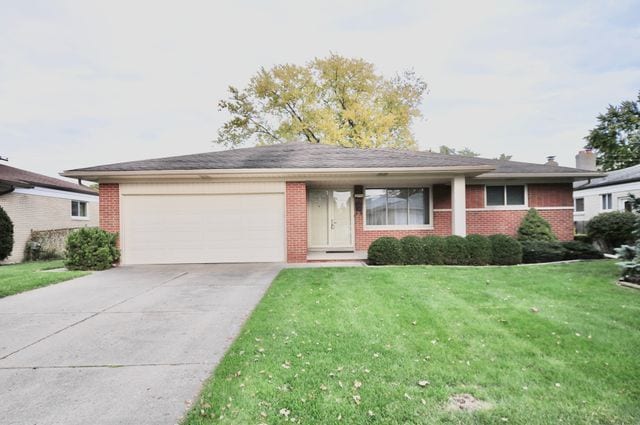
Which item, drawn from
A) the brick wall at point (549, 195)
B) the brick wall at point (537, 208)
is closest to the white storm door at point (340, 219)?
the brick wall at point (537, 208)

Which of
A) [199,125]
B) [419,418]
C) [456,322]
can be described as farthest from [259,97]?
[419,418]

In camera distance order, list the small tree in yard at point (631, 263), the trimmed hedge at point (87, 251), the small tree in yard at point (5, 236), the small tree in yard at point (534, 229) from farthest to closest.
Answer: the small tree in yard at point (5, 236), the small tree in yard at point (534, 229), the trimmed hedge at point (87, 251), the small tree in yard at point (631, 263)

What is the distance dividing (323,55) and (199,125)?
10.0 meters

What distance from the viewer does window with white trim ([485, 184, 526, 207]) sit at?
11.9 meters

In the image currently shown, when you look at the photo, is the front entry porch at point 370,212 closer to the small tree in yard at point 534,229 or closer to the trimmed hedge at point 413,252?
the small tree in yard at point 534,229

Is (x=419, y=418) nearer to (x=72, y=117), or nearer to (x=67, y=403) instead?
(x=67, y=403)

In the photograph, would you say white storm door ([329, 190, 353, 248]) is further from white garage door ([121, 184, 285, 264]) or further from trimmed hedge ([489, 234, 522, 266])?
trimmed hedge ([489, 234, 522, 266])

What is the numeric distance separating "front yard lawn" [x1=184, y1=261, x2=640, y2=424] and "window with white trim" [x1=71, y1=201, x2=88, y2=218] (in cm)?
1657

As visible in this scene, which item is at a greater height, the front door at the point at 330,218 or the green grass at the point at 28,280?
the front door at the point at 330,218

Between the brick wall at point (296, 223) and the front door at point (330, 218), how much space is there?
7.19ft

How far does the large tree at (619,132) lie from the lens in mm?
6551

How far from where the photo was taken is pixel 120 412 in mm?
2510

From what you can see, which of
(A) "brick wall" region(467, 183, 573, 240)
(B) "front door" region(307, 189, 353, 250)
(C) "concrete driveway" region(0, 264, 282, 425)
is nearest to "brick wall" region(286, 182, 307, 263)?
(B) "front door" region(307, 189, 353, 250)

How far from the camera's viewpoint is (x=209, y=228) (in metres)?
10.2
